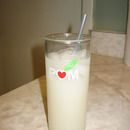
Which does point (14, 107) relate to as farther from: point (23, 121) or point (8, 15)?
point (8, 15)

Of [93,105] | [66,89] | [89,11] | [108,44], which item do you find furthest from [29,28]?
[66,89]

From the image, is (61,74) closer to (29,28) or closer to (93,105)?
(93,105)

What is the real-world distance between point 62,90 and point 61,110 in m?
0.05

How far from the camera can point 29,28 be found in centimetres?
143

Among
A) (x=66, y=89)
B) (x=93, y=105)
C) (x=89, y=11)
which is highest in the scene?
(x=89, y=11)

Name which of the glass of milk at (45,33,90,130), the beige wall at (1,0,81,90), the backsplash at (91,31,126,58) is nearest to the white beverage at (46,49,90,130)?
the glass of milk at (45,33,90,130)

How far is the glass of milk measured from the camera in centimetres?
43

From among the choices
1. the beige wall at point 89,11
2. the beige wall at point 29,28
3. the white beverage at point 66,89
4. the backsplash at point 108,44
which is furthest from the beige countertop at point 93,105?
the beige wall at point 29,28

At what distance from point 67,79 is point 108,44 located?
732mm

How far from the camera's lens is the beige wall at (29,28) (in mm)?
1217

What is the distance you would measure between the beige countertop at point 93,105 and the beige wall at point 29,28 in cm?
49

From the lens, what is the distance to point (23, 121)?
538mm

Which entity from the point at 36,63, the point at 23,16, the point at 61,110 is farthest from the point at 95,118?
the point at 23,16

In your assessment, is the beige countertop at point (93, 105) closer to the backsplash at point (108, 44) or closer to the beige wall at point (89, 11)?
the backsplash at point (108, 44)
